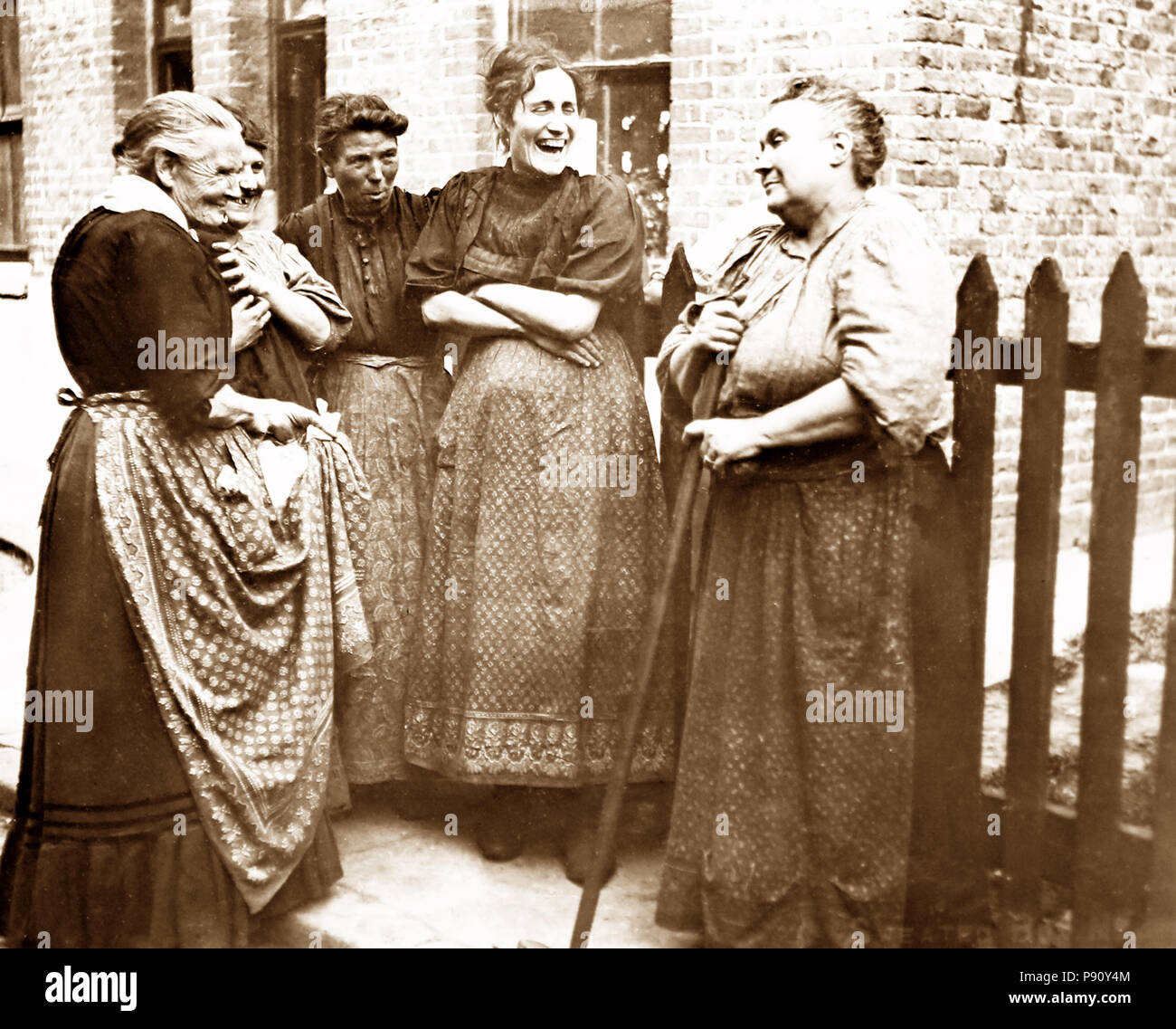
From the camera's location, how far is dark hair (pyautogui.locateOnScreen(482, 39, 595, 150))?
375 centimetres

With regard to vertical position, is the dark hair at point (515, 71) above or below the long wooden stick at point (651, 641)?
above

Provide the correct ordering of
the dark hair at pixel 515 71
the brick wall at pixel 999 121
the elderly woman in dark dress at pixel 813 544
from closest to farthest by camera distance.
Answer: the elderly woman in dark dress at pixel 813 544 → the dark hair at pixel 515 71 → the brick wall at pixel 999 121

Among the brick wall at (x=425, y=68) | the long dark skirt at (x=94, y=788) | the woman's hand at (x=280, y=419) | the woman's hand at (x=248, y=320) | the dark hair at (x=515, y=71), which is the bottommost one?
the long dark skirt at (x=94, y=788)

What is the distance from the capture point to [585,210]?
3.82 meters

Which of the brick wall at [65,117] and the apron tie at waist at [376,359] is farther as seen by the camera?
the brick wall at [65,117]

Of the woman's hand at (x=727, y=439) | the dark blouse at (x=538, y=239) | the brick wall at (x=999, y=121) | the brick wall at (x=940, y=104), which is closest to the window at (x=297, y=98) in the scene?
the brick wall at (x=940, y=104)

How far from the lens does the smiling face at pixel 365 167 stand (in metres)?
4.03

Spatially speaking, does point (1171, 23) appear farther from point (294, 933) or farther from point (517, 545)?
point (294, 933)

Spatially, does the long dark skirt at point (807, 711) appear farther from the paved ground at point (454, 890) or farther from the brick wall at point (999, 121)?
the brick wall at point (999, 121)

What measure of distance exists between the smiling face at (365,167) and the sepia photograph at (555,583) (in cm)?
1

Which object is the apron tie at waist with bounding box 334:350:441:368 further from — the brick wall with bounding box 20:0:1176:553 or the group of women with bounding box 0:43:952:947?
the brick wall with bounding box 20:0:1176:553

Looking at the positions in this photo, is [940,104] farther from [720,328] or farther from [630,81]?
[720,328]

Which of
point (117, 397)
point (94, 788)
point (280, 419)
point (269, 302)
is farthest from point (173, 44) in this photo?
point (94, 788)

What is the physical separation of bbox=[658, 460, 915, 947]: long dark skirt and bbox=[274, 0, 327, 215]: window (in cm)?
459
